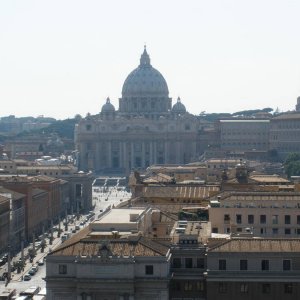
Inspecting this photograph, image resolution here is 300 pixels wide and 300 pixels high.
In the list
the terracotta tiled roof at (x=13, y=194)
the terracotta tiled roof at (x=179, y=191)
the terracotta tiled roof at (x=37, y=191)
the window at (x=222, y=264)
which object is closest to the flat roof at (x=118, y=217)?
the window at (x=222, y=264)

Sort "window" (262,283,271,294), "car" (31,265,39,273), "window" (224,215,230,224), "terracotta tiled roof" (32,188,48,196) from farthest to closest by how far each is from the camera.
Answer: "terracotta tiled roof" (32,188,48,196) → "car" (31,265,39,273) → "window" (224,215,230,224) → "window" (262,283,271,294)

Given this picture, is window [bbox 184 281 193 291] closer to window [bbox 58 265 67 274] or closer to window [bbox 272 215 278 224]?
window [bbox 58 265 67 274]

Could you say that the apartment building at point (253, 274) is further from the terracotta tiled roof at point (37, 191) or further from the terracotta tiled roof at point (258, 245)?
the terracotta tiled roof at point (37, 191)

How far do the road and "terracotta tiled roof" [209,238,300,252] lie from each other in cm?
2183

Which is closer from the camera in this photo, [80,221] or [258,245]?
[258,245]

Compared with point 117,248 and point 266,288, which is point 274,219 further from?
point 117,248

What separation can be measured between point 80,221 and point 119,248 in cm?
7293

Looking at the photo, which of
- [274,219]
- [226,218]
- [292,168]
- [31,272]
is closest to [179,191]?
[31,272]

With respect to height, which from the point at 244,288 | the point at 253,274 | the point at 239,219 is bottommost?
the point at 244,288

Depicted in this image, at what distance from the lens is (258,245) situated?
43.2 meters

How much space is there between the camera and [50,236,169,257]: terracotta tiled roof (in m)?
41.7

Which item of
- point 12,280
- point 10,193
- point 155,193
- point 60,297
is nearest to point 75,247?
point 60,297

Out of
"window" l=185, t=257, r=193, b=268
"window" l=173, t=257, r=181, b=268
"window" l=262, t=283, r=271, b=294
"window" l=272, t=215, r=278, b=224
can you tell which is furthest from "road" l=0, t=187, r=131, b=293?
"window" l=262, t=283, r=271, b=294

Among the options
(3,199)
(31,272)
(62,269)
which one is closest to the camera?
(62,269)
